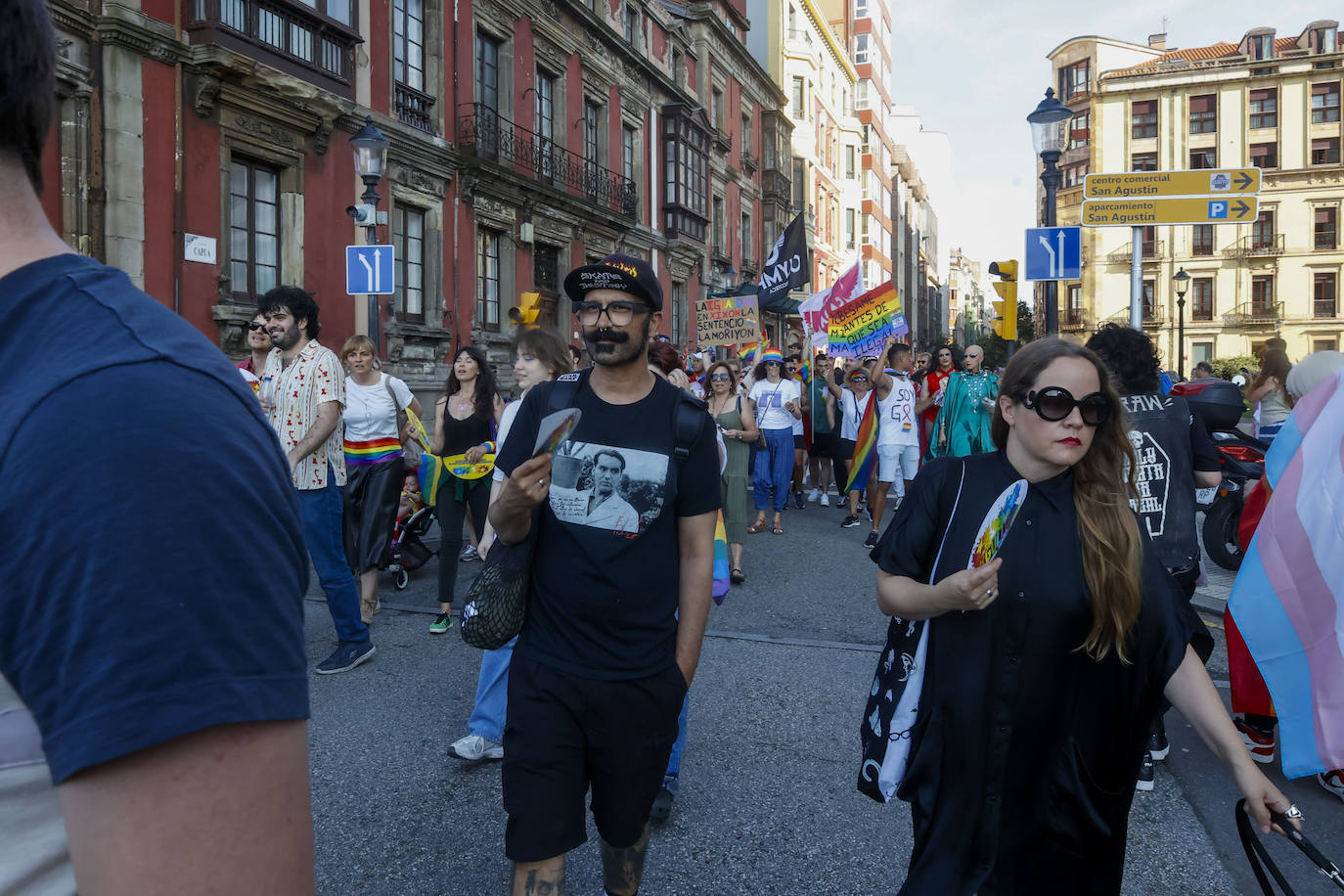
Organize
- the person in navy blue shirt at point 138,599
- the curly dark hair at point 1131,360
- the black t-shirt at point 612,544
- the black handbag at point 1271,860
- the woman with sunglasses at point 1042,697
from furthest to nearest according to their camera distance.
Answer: the curly dark hair at point 1131,360 < the black t-shirt at point 612,544 < the woman with sunglasses at point 1042,697 < the black handbag at point 1271,860 < the person in navy blue shirt at point 138,599

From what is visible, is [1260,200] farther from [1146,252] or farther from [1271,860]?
[1271,860]

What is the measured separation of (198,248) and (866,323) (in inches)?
367

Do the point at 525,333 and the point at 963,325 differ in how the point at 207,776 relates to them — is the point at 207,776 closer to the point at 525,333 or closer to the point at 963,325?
the point at 525,333

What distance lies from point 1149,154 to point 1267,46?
8.44m

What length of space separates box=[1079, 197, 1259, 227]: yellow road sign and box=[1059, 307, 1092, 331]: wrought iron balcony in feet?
155

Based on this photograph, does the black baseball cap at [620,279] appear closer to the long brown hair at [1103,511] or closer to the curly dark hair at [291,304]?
the long brown hair at [1103,511]

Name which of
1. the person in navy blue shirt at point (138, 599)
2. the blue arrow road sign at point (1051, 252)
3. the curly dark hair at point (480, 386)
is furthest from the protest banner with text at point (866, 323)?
the person in navy blue shirt at point (138, 599)

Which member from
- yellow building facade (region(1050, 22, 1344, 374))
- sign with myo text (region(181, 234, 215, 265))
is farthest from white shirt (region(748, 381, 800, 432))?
yellow building facade (region(1050, 22, 1344, 374))

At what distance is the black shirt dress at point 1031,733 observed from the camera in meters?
2.32

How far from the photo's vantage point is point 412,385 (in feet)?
59.2

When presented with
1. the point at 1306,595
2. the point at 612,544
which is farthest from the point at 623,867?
the point at 1306,595

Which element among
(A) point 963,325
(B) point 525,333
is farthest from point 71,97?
(A) point 963,325

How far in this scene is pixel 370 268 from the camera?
11820mm

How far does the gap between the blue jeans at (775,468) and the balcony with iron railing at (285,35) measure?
9.32 metres
